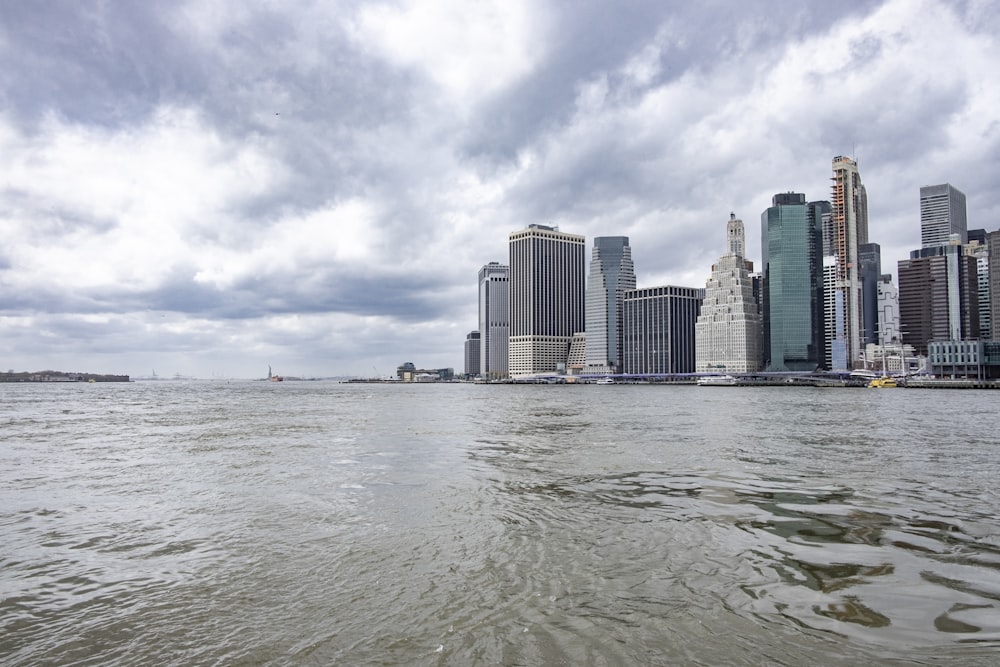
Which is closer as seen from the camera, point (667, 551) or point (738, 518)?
point (667, 551)

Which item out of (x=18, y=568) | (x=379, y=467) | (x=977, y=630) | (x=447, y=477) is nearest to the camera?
(x=977, y=630)

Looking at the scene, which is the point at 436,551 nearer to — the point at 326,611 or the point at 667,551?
the point at 326,611

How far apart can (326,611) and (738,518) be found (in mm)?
10530

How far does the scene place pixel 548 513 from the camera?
15.3m

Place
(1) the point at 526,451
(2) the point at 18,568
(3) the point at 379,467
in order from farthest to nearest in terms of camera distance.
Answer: (1) the point at 526,451
(3) the point at 379,467
(2) the point at 18,568

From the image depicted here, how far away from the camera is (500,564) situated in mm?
11039

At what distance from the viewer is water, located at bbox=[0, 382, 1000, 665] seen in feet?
25.0

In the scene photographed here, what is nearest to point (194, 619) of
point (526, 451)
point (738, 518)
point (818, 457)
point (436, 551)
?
point (436, 551)

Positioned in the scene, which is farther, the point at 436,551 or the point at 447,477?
the point at 447,477

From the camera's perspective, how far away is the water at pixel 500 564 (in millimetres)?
7617

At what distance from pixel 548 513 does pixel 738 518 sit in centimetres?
484

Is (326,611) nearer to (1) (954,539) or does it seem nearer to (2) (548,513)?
(2) (548,513)

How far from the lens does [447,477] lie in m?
21.3

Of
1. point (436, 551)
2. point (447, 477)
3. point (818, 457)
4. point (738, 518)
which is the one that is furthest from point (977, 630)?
point (818, 457)
